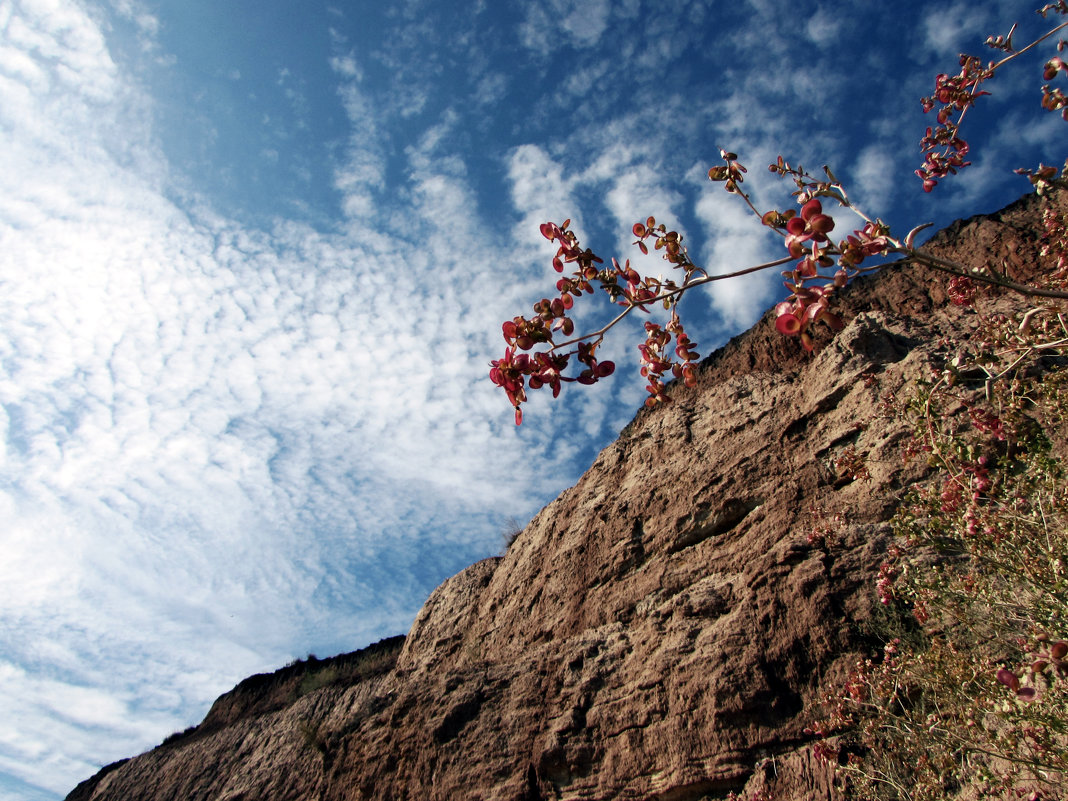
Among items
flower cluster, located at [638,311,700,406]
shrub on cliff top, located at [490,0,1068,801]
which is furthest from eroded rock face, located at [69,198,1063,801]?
flower cluster, located at [638,311,700,406]

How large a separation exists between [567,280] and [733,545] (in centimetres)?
703

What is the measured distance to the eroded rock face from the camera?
273 inches

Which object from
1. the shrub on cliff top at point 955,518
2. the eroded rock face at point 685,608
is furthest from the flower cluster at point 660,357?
the eroded rock face at point 685,608

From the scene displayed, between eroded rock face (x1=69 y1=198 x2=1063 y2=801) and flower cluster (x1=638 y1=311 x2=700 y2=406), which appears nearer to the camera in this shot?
flower cluster (x1=638 y1=311 x2=700 y2=406)

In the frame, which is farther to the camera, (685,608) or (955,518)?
(685,608)

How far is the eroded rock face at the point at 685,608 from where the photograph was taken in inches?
273

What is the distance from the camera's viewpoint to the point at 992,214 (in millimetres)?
10508

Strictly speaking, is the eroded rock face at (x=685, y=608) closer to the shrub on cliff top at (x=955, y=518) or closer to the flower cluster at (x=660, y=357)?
the shrub on cliff top at (x=955, y=518)

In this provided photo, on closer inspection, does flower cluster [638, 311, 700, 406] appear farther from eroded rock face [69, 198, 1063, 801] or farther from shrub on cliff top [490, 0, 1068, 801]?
eroded rock face [69, 198, 1063, 801]

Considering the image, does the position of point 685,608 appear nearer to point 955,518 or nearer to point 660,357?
point 955,518

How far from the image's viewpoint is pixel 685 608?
8.35 meters

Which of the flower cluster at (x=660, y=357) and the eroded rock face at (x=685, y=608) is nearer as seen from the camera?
the flower cluster at (x=660, y=357)

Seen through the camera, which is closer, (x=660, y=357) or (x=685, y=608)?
(x=660, y=357)

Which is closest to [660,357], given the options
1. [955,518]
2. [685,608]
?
[955,518]
